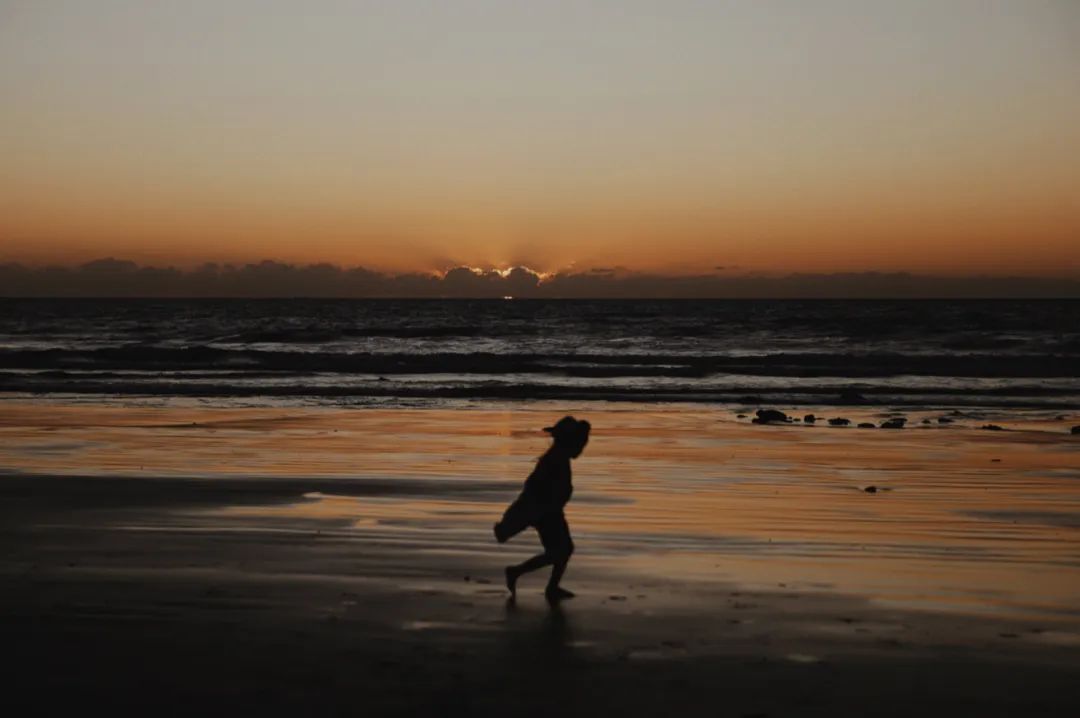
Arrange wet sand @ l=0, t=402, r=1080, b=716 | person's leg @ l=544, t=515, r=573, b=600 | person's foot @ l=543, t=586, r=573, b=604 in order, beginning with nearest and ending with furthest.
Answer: wet sand @ l=0, t=402, r=1080, b=716, person's foot @ l=543, t=586, r=573, b=604, person's leg @ l=544, t=515, r=573, b=600

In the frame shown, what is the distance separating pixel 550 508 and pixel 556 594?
23.7 inches

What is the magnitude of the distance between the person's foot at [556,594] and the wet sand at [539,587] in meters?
0.11

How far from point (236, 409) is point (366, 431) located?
5973 mm

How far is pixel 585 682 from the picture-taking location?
6434mm

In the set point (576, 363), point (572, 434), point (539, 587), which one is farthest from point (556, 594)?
point (576, 363)

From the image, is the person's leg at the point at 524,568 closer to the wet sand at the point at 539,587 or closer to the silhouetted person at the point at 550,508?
the silhouetted person at the point at 550,508

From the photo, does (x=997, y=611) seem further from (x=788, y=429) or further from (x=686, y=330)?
(x=686, y=330)

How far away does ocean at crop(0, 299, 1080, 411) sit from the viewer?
3073 cm

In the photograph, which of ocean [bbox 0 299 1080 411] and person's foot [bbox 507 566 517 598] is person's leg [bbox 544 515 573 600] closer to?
person's foot [bbox 507 566 517 598]

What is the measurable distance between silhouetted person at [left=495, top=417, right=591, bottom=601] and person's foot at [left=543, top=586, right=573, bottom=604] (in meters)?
0.03

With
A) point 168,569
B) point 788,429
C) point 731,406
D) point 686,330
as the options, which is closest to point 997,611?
point 168,569

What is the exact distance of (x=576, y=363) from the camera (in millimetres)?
46594

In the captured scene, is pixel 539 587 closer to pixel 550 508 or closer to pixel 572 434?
pixel 550 508

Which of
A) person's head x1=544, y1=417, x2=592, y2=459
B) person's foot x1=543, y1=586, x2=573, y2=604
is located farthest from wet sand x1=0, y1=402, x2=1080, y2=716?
person's head x1=544, y1=417, x2=592, y2=459
